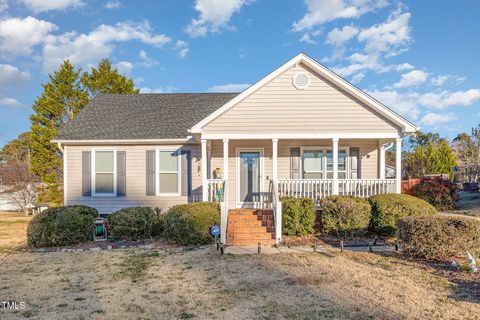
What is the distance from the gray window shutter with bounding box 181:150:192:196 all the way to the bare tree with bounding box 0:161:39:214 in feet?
46.7

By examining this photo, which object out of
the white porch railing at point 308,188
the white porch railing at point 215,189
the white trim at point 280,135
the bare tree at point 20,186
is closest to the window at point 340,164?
the white porch railing at point 308,188

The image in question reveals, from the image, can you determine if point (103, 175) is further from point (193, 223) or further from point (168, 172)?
point (193, 223)

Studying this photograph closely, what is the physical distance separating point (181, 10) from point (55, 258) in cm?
1443

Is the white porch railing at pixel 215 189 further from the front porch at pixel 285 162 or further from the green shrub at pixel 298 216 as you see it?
the green shrub at pixel 298 216

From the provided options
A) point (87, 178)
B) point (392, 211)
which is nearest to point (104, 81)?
point (87, 178)

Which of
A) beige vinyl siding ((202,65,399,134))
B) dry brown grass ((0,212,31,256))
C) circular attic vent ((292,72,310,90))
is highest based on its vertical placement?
circular attic vent ((292,72,310,90))

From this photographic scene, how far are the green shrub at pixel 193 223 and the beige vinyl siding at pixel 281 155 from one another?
3245 mm

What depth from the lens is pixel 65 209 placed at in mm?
9891

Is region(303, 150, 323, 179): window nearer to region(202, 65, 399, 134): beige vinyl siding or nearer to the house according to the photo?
the house

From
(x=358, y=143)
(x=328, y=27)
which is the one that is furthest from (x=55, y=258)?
(x=328, y=27)

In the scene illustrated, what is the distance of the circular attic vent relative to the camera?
36.3 feet

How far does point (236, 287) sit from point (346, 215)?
5.05 m

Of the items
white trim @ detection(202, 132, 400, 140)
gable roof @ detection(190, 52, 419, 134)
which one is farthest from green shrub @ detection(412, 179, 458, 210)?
white trim @ detection(202, 132, 400, 140)

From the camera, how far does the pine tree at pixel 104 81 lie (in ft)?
85.3
